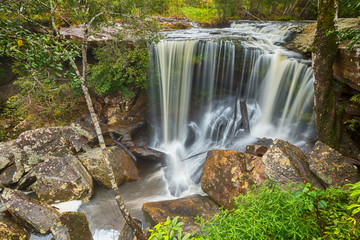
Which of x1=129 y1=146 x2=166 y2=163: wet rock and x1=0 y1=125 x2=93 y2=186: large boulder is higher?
x1=0 y1=125 x2=93 y2=186: large boulder

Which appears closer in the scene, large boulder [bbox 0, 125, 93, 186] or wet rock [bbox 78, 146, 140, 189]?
large boulder [bbox 0, 125, 93, 186]

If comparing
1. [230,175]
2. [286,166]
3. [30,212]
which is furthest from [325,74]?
[30,212]

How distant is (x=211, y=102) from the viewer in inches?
414

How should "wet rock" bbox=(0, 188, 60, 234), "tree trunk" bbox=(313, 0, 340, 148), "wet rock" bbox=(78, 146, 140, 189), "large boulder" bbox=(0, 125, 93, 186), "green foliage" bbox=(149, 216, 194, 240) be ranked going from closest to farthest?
"green foliage" bbox=(149, 216, 194, 240)
"wet rock" bbox=(0, 188, 60, 234)
"tree trunk" bbox=(313, 0, 340, 148)
"large boulder" bbox=(0, 125, 93, 186)
"wet rock" bbox=(78, 146, 140, 189)

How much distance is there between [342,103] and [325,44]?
2209 mm

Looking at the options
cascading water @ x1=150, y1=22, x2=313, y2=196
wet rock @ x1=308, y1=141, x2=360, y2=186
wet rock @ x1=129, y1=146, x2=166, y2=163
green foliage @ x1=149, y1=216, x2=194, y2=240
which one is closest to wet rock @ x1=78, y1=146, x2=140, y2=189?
wet rock @ x1=129, y1=146, x2=166, y2=163

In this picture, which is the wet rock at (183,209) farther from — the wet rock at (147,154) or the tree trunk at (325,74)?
the tree trunk at (325,74)

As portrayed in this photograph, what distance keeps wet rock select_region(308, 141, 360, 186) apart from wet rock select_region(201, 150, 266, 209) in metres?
1.28

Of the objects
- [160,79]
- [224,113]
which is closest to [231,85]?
[224,113]

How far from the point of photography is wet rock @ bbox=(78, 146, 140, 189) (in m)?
6.91

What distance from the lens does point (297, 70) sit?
7836mm

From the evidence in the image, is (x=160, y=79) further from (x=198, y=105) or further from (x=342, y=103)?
(x=342, y=103)

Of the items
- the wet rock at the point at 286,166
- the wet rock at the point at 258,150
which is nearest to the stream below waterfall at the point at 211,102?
the wet rock at the point at 258,150

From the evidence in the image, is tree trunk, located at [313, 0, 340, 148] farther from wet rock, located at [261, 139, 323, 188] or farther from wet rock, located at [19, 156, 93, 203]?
wet rock, located at [19, 156, 93, 203]
